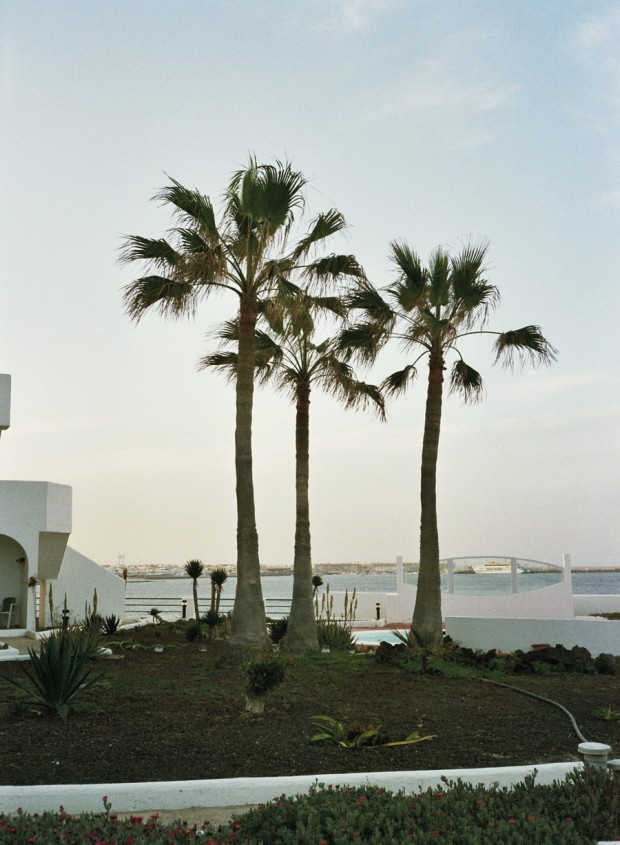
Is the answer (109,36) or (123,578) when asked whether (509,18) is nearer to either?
(109,36)

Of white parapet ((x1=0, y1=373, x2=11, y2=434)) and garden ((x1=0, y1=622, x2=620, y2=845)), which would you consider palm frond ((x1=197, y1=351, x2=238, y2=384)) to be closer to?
white parapet ((x1=0, y1=373, x2=11, y2=434))

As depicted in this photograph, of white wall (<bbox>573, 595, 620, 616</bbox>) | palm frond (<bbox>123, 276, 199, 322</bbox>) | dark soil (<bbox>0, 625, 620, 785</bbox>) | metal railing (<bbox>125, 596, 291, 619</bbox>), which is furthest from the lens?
white wall (<bbox>573, 595, 620, 616</bbox>)

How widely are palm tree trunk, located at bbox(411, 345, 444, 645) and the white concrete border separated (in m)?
8.01

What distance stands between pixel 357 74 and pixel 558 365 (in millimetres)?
6912

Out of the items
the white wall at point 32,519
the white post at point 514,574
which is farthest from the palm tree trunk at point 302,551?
the white post at point 514,574

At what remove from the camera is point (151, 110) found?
45.5 ft

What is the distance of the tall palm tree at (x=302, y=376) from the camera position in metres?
15.8

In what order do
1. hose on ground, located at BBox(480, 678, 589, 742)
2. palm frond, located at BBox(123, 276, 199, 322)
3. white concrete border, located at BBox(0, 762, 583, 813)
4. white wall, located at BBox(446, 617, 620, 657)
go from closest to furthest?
white concrete border, located at BBox(0, 762, 583, 813), hose on ground, located at BBox(480, 678, 589, 742), palm frond, located at BBox(123, 276, 199, 322), white wall, located at BBox(446, 617, 620, 657)

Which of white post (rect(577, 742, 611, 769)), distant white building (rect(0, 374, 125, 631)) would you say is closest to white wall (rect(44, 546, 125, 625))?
distant white building (rect(0, 374, 125, 631))

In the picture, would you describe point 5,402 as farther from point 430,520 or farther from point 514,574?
point 514,574

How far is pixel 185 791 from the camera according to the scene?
6406 millimetres

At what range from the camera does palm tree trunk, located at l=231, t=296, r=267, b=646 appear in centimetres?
1331

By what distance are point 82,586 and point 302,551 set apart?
785cm

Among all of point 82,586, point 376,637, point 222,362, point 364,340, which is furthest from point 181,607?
point 364,340
